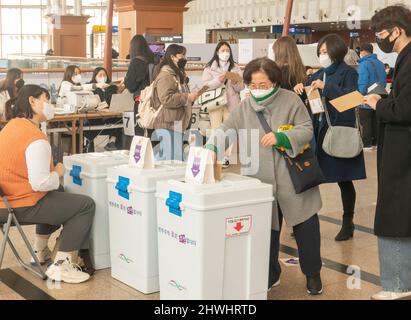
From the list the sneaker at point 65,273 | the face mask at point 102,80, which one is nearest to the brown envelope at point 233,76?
the face mask at point 102,80

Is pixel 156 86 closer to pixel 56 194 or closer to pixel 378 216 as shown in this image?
pixel 56 194

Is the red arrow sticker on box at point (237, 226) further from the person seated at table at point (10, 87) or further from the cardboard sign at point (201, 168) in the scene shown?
the person seated at table at point (10, 87)

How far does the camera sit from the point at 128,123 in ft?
23.3

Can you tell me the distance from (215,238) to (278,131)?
704 millimetres

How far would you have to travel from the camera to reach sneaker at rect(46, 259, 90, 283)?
377 cm

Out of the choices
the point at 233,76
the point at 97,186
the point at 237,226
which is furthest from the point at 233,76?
the point at 237,226

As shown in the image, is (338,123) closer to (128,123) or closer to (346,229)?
(346,229)

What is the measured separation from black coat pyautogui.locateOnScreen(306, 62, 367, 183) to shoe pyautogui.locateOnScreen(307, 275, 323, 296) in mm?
1031

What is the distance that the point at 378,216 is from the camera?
3291 millimetres

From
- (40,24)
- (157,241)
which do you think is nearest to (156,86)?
(157,241)

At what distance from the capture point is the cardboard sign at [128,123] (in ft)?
23.0

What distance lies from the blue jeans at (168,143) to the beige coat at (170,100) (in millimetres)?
58

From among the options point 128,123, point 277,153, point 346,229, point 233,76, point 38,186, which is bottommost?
point 346,229

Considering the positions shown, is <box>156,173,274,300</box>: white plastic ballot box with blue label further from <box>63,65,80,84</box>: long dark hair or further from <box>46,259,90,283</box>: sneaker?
<box>63,65,80,84</box>: long dark hair
